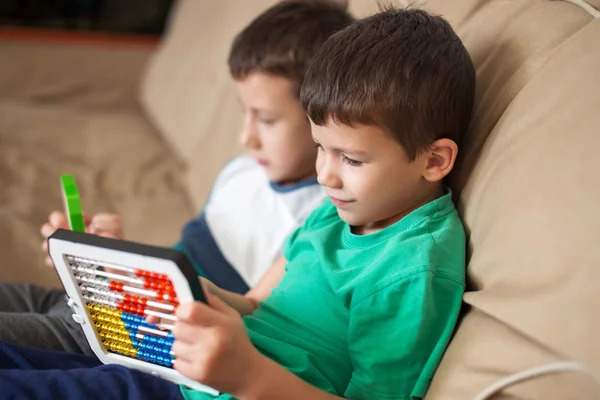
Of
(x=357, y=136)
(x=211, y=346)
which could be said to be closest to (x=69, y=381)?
(x=211, y=346)

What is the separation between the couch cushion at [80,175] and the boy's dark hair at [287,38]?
588 mm

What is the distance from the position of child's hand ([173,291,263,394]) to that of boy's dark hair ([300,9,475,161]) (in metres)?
0.30

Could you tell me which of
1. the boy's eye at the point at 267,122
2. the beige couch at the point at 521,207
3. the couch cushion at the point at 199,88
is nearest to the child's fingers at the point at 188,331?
the beige couch at the point at 521,207

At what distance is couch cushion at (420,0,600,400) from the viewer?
0.66 meters

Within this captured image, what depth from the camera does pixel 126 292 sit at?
2.55ft

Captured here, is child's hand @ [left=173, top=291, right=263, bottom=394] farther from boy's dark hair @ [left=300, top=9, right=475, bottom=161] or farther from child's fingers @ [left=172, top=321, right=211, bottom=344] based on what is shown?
boy's dark hair @ [left=300, top=9, right=475, bottom=161]

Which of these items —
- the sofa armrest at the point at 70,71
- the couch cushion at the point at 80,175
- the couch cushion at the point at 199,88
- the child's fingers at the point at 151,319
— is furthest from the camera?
the sofa armrest at the point at 70,71

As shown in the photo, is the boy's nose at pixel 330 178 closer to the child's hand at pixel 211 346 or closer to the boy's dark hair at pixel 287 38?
the child's hand at pixel 211 346

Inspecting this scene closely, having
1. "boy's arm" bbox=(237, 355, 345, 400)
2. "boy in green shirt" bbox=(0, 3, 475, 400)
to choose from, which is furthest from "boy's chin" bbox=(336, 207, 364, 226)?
"boy's arm" bbox=(237, 355, 345, 400)

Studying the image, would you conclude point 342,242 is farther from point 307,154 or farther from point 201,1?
point 201,1

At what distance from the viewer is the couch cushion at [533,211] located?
0.66 metres

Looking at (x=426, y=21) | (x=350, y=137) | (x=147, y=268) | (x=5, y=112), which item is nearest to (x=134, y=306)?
(x=147, y=268)

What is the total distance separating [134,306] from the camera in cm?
78

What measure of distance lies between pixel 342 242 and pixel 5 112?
1759mm
